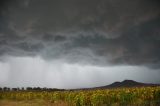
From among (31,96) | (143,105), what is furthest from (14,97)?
Answer: (143,105)

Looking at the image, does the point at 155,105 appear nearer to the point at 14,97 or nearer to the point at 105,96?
the point at 105,96

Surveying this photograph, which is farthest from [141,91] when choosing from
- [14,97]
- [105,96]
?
[14,97]

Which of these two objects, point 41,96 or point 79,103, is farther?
point 41,96

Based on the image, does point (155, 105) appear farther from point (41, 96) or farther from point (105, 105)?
point (41, 96)

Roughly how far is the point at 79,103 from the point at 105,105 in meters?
6.77

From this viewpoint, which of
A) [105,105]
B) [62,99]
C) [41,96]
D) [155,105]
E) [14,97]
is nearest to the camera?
[155,105]

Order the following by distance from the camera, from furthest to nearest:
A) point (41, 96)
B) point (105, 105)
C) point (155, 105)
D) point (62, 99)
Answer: point (41, 96), point (62, 99), point (105, 105), point (155, 105)

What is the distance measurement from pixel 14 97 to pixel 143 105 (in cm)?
7286

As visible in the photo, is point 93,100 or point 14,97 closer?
point 93,100

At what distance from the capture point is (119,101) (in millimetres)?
60000

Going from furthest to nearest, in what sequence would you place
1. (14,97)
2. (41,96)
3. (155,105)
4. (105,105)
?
(14,97), (41,96), (105,105), (155,105)

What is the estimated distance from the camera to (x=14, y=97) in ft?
365

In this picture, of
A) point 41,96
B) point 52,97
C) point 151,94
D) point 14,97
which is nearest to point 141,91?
point 151,94

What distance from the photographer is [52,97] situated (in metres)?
88.9
